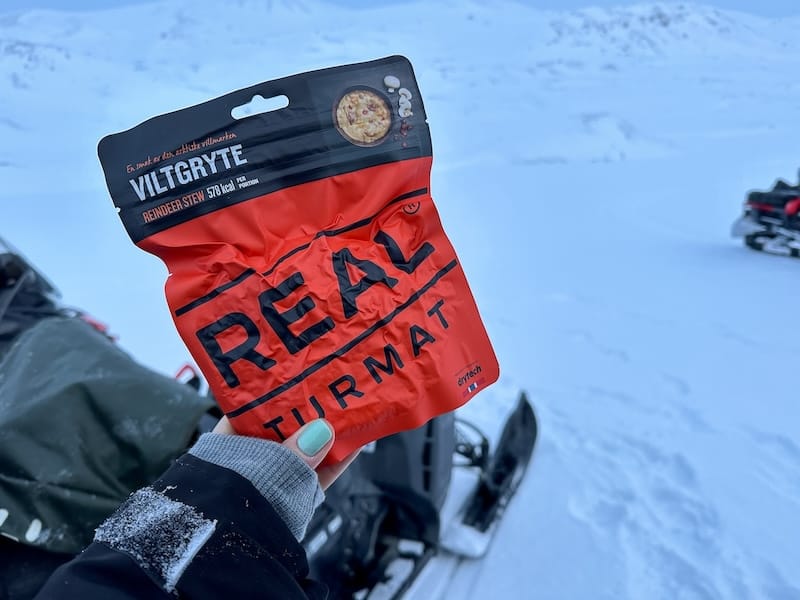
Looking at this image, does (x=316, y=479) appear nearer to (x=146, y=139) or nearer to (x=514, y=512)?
(x=146, y=139)

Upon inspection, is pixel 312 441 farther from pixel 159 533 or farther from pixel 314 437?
pixel 159 533

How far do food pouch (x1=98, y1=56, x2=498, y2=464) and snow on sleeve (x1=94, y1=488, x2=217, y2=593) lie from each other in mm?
189

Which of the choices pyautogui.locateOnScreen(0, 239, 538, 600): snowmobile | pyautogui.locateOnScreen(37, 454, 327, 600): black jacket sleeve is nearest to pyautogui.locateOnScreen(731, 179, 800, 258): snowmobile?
pyautogui.locateOnScreen(0, 239, 538, 600): snowmobile

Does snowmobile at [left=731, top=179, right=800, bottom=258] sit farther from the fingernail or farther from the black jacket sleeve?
the black jacket sleeve

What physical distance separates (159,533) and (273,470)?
0.18m

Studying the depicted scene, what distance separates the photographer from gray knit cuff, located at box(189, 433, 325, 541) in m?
0.90

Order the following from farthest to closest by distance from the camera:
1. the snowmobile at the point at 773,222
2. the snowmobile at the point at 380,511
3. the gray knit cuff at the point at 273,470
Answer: the snowmobile at the point at 773,222 < the snowmobile at the point at 380,511 < the gray knit cuff at the point at 273,470

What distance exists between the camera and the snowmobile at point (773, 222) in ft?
18.5

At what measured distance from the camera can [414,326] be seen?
1.03 meters

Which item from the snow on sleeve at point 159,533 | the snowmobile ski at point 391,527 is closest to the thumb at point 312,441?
the snow on sleeve at point 159,533

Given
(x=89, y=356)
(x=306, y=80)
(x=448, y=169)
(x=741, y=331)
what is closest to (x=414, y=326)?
(x=306, y=80)

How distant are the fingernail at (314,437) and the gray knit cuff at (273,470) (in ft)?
0.07

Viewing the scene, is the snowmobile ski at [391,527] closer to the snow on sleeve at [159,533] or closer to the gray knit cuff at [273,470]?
the gray knit cuff at [273,470]

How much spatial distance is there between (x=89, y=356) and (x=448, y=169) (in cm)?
1250
